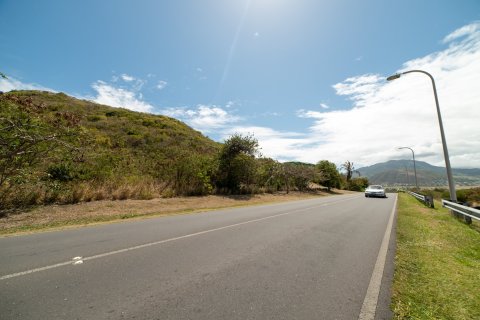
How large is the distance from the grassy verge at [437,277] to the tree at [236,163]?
693 inches

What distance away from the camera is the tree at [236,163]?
24.4 meters

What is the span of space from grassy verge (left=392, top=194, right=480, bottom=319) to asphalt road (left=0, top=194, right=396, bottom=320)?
278mm

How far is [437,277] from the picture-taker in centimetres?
438

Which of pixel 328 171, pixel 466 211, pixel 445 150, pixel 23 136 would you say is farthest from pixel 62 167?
pixel 328 171

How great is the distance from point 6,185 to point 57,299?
472 inches

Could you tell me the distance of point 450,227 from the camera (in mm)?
9273

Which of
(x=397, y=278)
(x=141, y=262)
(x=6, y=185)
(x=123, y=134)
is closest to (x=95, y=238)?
(x=141, y=262)

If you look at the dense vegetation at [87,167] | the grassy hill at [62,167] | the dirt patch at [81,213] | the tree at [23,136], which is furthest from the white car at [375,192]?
the tree at [23,136]

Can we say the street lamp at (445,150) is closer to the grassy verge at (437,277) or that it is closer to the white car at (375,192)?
the grassy verge at (437,277)

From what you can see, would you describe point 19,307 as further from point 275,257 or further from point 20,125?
point 20,125

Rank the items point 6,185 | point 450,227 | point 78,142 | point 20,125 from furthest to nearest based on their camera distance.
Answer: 1. point 78,142
2. point 6,185
3. point 20,125
4. point 450,227

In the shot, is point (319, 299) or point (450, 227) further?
point (450, 227)

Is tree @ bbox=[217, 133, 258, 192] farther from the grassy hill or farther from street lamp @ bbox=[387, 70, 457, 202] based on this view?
street lamp @ bbox=[387, 70, 457, 202]

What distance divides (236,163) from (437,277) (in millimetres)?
20465
